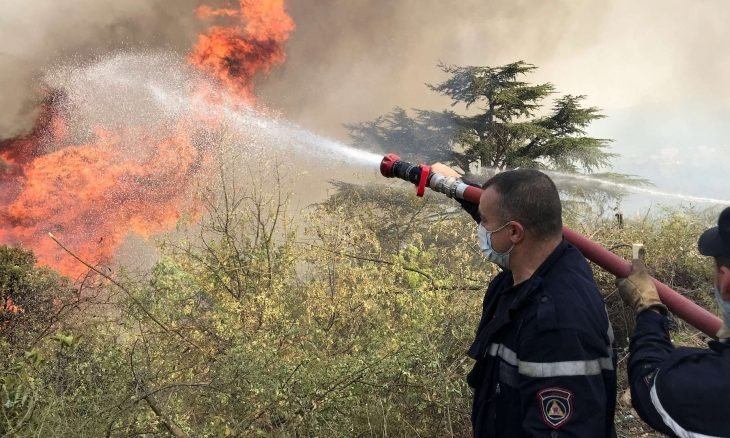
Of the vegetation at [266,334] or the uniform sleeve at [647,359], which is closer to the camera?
the uniform sleeve at [647,359]

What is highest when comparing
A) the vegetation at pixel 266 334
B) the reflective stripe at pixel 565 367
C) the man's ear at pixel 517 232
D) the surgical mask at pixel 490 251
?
the man's ear at pixel 517 232

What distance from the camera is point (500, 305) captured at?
1.87m

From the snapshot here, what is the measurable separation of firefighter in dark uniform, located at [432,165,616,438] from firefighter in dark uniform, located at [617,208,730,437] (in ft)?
0.38

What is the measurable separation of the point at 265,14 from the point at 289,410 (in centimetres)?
1787

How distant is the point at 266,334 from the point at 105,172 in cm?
1387

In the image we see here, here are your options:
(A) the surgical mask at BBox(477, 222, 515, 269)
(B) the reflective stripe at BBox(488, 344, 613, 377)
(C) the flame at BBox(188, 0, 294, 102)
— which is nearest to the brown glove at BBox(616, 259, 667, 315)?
(B) the reflective stripe at BBox(488, 344, 613, 377)

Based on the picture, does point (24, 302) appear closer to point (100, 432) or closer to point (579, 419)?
point (100, 432)

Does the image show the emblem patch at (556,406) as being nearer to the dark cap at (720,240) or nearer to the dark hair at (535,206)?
the dark hair at (535,206)

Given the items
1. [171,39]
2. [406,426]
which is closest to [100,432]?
[406,426]

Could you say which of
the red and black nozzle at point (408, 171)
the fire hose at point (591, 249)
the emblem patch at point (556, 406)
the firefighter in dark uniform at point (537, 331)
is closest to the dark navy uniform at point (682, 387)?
the firefighter in dark uniform at point (537, 331)

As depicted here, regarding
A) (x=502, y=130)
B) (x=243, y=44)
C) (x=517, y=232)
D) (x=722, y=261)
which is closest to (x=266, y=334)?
(x=517, y=232)

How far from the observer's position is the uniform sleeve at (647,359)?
1552mm

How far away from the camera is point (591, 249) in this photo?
197cm

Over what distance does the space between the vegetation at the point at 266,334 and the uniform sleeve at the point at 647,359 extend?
6.99ft
